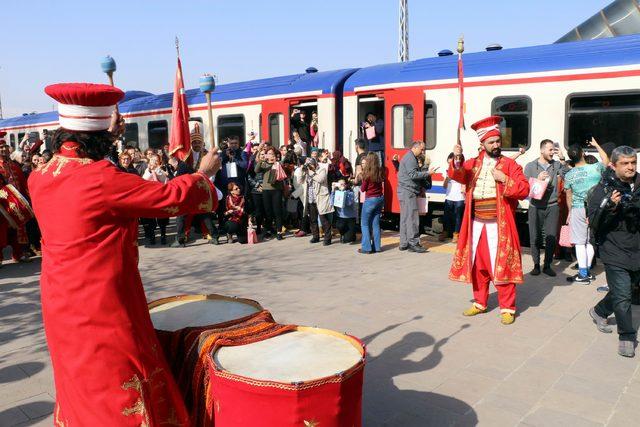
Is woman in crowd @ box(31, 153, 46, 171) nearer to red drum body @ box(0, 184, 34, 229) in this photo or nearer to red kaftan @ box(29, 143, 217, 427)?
red drum body @ box(0, 184, 34, 229)

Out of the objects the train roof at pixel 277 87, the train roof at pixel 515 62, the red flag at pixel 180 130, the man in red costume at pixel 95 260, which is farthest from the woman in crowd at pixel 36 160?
the man in red costume at pixel 95 260

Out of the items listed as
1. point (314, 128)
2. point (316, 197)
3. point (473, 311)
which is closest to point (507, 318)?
point (473, 311)

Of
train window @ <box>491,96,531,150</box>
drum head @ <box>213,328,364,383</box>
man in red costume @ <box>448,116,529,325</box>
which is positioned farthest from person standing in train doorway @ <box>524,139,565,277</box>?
drum head @ <box>213,328,364,383</box>

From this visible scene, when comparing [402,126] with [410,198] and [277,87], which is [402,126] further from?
[277,87]

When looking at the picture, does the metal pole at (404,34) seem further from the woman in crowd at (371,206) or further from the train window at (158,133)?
the woman in crowd at (371,206)

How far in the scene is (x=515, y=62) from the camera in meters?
9.07

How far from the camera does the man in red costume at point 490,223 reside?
5.46 meters

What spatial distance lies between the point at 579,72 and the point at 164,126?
10843mm

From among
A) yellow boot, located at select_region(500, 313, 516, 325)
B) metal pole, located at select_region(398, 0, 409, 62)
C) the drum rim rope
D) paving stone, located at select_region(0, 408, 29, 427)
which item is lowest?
paving stone, located at select_region(0, 408, 29, 427)

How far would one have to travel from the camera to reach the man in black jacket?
15.2 feet

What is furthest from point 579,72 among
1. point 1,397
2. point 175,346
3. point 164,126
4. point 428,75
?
point 164,126

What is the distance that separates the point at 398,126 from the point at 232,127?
4.80 metres

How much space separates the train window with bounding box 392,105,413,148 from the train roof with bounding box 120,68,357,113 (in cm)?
158

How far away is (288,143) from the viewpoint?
12.2m
